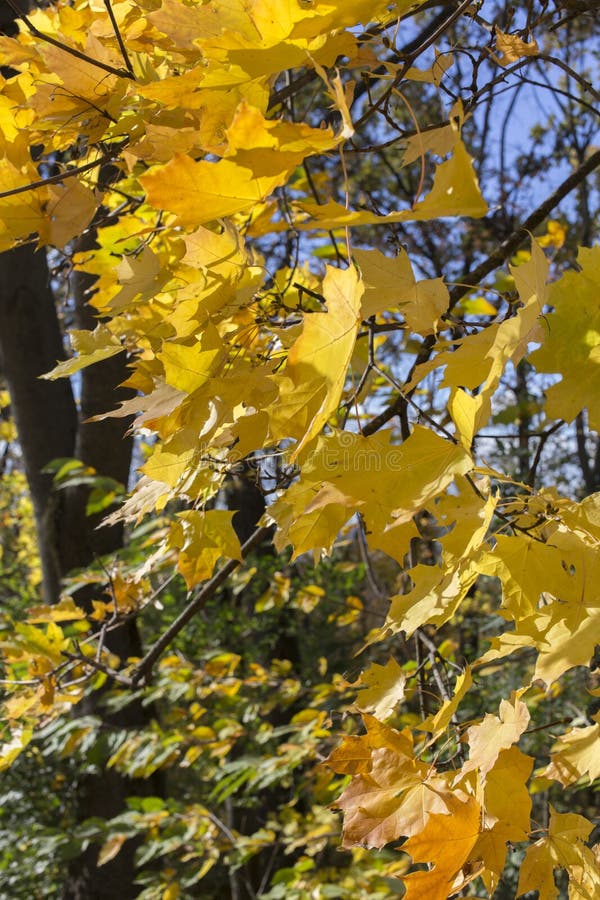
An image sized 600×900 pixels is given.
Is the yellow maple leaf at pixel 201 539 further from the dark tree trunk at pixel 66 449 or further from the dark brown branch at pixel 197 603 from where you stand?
the dark tree trunk at pixel 66 449

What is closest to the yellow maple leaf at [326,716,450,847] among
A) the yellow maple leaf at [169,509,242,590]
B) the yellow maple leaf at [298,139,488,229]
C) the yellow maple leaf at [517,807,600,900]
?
the yellow maple leaf at [517,807,600,900]

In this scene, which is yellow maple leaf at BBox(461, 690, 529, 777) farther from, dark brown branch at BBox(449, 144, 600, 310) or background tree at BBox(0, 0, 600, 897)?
dark brown branch at BBox(449, 144, 600, 310)

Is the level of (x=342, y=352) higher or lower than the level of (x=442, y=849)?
higher

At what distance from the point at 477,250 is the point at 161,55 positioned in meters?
4.92

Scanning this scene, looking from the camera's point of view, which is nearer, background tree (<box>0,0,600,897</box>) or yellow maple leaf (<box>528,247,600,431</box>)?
background tree (<box>0,0,600,897</box>)

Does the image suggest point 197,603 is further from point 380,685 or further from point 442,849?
point 442,849

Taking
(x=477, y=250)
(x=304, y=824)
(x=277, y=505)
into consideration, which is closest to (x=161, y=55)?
(x=277, y=505)

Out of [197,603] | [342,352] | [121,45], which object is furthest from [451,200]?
[197,603]

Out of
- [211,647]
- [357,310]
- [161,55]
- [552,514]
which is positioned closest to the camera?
[357,310]

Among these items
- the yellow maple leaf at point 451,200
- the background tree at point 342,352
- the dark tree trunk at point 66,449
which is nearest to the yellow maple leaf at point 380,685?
the background tree at point 342,352

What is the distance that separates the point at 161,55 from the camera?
0.93 meters

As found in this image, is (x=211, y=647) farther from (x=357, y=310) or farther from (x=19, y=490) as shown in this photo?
(x=19, y=490)

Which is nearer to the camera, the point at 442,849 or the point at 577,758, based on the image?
the point at 442,849

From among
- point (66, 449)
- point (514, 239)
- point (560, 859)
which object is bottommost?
point (560, 859)
